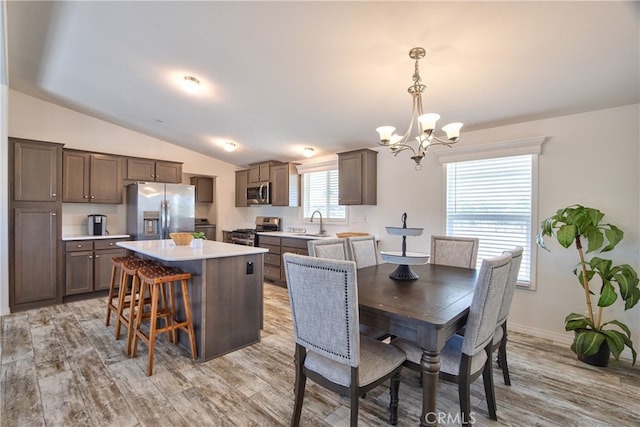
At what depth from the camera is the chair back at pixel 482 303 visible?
5.14ft

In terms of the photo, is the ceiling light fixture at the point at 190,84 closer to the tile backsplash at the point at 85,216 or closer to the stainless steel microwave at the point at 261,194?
the stainless steel microwave at the point at 261,194

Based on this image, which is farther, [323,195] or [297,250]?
[323,195]

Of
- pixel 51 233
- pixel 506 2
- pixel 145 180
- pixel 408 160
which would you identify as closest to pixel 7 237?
pixel 51 233

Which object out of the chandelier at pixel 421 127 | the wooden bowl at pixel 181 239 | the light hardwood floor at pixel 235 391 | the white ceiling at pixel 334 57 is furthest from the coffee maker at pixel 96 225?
the chandelier at pixel 421 127

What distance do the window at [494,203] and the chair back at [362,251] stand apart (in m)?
1.37

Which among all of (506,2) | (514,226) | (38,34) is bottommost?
(514,226)

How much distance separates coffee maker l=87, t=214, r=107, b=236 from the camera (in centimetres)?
468

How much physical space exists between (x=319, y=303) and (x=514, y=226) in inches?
110

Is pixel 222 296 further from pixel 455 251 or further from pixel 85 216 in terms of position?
pixel 85 216

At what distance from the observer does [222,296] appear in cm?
267

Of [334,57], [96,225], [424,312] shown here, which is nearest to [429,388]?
[424,312]

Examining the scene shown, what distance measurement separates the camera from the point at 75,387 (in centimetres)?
218

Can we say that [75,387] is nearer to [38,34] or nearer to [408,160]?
[38,34]

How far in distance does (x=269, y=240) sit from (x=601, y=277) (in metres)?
4.29
